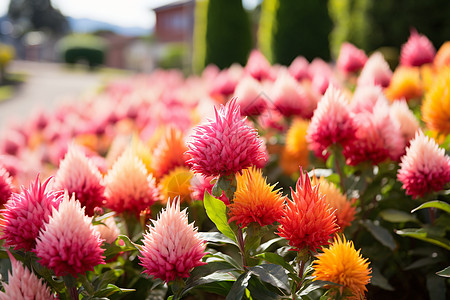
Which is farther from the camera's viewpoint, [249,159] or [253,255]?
[253,255]

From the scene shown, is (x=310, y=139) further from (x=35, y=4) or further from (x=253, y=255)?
(x=35, y=4)

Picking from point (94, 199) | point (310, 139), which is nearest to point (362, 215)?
point (310, 139)

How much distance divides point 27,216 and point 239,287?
1.97ft

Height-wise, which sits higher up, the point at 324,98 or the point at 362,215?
the point at 324,98

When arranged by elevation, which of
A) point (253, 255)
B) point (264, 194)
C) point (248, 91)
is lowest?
point (253, 255)

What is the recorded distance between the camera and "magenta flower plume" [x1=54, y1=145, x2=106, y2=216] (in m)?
1.49

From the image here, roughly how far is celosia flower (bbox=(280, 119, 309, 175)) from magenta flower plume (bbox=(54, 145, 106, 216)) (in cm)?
101

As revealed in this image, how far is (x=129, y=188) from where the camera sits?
1.53 meters

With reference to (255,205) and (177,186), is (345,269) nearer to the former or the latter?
(255,205)

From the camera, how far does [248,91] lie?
2227 mm

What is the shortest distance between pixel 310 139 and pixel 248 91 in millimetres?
614

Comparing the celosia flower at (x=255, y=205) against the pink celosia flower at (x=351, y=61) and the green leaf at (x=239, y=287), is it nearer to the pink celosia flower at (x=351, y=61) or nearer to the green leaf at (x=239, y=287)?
the green leaf at (x=239, y=287)

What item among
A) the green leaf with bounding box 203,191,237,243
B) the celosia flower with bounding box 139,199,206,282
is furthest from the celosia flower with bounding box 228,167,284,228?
the celosia flower with bounding box 139,199,206,282

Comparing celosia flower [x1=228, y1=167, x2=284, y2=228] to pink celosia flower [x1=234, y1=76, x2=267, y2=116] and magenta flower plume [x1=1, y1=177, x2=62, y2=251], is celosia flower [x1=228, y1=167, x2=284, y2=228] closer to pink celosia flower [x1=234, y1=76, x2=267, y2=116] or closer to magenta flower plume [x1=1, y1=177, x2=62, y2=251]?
magenta flower plume [x1=1, y1=177, x2=62, y2=251]
